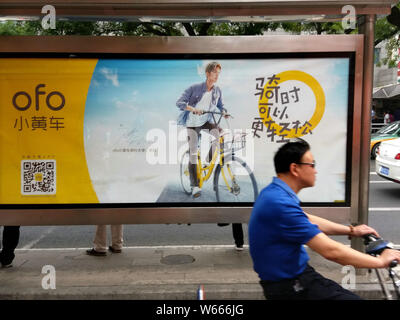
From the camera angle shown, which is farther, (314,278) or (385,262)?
(314,278)

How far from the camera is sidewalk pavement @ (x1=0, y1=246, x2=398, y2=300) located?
4.14 metres

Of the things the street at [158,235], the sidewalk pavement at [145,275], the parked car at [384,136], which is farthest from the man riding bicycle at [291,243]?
→ the parked car at [384,136]

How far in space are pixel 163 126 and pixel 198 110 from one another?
1.55ft

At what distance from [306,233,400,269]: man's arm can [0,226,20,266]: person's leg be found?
4.02 meters

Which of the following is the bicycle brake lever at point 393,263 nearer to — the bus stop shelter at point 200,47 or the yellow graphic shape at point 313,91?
the bus stop shelter at point 200,47

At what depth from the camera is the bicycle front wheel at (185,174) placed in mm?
4781

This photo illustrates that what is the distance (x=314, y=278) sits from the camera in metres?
2.50

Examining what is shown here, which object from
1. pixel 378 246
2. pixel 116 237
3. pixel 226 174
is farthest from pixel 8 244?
pixel 378 246

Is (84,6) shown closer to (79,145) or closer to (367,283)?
(79,145)

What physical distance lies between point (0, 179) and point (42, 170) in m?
0.52

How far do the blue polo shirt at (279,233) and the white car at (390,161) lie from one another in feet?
24.9

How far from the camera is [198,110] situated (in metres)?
4.73
